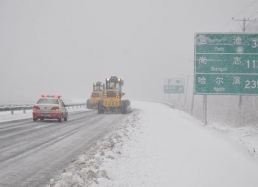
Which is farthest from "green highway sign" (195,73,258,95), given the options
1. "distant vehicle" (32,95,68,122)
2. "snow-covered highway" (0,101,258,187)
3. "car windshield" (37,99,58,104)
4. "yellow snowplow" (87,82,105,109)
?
"yellow snowplow" (87,82,105,109)

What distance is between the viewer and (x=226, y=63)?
1981 cm

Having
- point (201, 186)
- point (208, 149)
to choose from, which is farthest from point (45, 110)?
point (201, 186)

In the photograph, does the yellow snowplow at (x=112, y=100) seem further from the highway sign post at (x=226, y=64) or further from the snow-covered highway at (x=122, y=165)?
the snow-covered highway at (x=122, y=165)

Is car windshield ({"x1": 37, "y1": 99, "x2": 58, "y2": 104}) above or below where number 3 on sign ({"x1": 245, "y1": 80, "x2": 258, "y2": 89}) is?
below

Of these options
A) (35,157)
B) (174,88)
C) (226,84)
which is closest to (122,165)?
(35,157)

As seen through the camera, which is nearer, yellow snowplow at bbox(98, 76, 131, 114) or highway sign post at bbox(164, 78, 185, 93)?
yellow snowplow at bbox(98, 76, 131, 114)

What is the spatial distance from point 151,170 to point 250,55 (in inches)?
597

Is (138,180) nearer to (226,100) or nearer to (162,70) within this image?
(226,100)

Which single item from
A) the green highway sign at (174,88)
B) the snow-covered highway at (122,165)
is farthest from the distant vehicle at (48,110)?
the green highway sign at (174,88)

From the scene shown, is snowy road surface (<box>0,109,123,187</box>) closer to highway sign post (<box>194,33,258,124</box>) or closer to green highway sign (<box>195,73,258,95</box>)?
green highway sign (<box>195,73,258,95</box>)

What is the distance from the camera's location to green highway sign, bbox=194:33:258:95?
19.3 metres

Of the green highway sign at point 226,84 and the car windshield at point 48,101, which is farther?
the car windshield at point 48,101

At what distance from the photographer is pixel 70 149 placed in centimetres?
963

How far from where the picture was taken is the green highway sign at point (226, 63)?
63.5 ft
